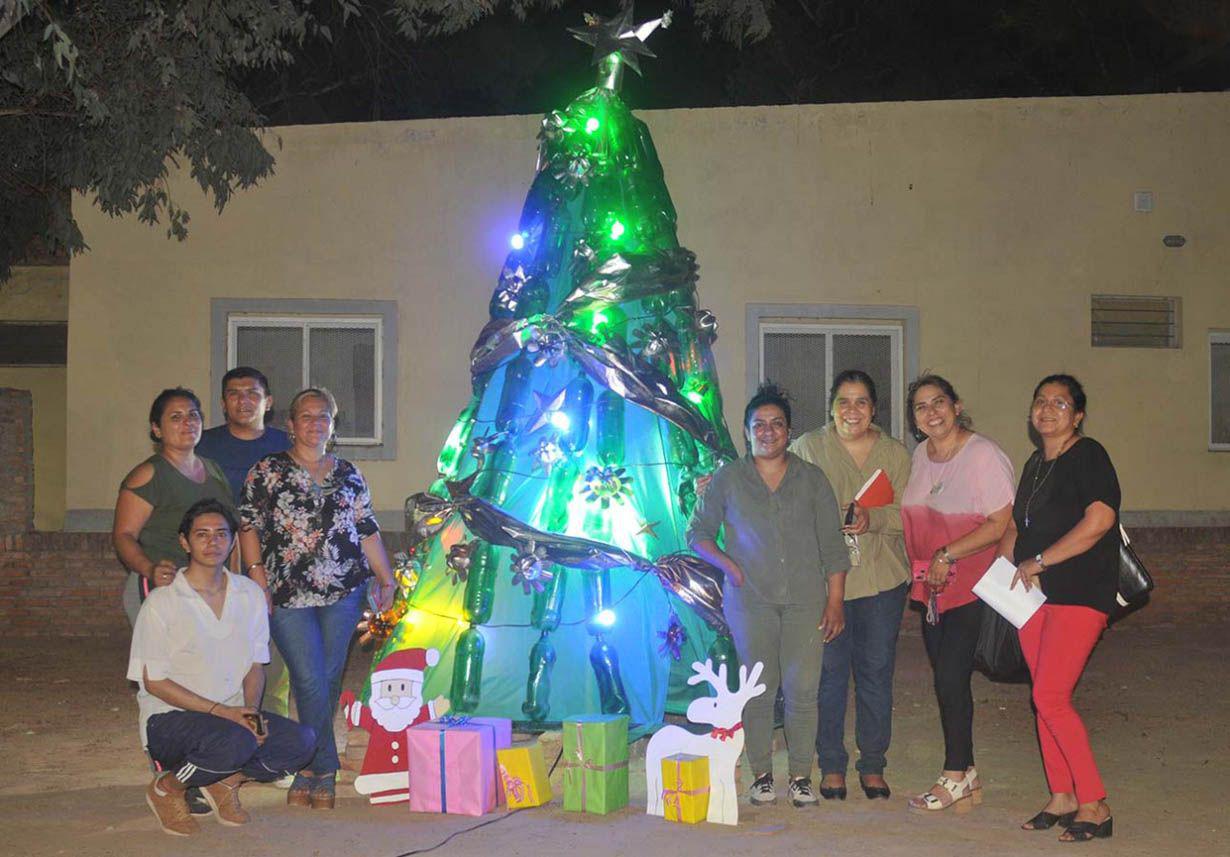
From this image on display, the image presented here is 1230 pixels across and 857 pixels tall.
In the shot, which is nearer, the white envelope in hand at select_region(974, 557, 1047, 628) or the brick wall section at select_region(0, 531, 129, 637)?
the white envelope in hand at select_region(974, 557, 1047, 628)

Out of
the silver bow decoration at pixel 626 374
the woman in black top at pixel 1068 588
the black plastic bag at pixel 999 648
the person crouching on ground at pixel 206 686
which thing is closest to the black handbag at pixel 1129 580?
the woman in black top at pixel 1068 588

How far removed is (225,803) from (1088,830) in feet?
12.0

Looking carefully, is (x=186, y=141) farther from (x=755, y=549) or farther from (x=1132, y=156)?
(x=1132, y=156)

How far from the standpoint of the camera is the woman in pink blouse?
634 cm

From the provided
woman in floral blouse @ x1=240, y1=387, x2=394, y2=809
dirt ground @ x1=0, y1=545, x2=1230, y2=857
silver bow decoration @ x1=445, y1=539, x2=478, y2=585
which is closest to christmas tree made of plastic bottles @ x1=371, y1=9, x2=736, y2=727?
silver bow decoration @ x1=445, y1=539, x2=478, y2=585

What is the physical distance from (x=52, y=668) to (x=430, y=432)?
3585mm

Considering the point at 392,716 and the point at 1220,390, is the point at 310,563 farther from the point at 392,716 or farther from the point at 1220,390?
the point at 1220,390

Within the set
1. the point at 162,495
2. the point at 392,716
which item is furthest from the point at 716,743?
the point at 162,495

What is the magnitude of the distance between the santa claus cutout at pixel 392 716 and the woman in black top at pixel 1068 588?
276cm

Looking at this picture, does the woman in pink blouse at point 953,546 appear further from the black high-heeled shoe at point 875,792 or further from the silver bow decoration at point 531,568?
the silver bow decoration at point 531,568

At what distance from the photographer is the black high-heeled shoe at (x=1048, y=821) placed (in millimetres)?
6008

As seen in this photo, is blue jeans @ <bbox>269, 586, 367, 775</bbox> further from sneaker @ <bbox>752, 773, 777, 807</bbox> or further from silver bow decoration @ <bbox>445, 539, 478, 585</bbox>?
sneaker @ <bbox>752, 773, 777, 807</bbox>

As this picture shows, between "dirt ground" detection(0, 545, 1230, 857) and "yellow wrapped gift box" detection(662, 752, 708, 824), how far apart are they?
93 millimetres

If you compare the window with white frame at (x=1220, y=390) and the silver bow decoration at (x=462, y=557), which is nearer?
the silver bow decoration at (x=462, y=557)
